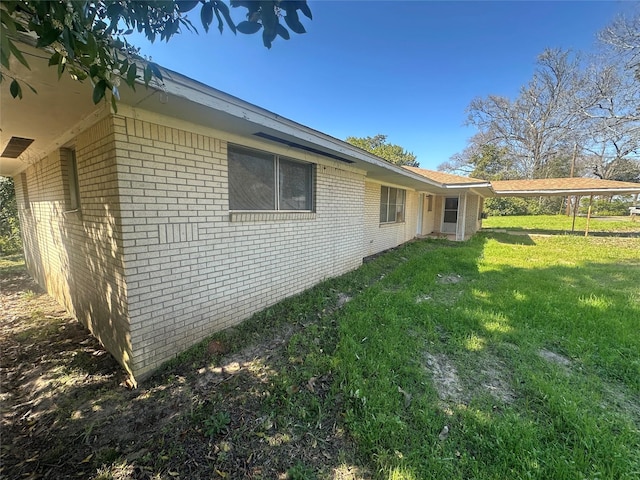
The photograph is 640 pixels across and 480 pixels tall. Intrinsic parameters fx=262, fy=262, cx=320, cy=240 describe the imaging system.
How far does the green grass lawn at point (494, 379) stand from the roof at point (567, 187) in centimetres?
1156

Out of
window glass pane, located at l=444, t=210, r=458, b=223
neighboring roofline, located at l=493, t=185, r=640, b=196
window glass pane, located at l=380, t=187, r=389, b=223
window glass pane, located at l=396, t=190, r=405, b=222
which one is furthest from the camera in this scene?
window glass pane, located at l=444, t=210, r=458, b=223

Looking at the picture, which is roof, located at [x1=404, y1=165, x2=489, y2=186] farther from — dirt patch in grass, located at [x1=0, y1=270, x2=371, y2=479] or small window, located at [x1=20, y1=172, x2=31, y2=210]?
small window, located at [x1=20, y1=172, x2=31, y2=210]

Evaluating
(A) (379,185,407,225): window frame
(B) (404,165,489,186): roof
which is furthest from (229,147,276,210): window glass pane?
(B) (404,165,489,186): roof

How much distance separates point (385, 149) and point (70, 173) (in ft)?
113

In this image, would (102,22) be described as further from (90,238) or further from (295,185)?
(295,185)

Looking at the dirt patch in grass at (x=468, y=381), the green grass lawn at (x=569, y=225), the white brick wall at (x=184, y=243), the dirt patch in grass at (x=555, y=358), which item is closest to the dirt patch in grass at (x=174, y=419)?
the white brick wall at (x=184, y=243)

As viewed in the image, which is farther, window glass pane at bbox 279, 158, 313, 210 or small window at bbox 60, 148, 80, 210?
window glass pane at bbox 279, 158, 313, 210

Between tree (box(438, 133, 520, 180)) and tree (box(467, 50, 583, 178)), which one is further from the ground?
tree (box(467, 50, 583, 178))

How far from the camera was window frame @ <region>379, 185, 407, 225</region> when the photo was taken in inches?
393

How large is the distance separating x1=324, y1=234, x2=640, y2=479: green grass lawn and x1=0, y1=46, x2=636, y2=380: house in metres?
1.82

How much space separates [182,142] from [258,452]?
3.21m

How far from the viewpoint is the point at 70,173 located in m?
3.91

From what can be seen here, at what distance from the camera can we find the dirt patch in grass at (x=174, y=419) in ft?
6.28

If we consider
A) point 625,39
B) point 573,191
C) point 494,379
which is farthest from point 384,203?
point 625,39
